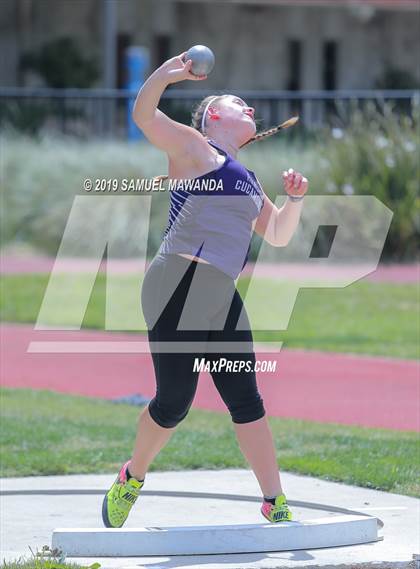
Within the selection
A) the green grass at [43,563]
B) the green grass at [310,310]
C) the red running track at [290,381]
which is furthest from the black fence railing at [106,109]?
the green grass at [43,563]

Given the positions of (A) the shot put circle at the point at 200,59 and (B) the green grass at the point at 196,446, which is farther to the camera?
(B) the green grass at the point at 196,446

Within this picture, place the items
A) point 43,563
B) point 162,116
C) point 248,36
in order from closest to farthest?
point 43,563 → point 162,116 → point 248,36

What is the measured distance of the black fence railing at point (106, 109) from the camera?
65.5 feet

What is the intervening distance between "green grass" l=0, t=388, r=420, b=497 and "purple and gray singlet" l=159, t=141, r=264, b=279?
197 centimetres

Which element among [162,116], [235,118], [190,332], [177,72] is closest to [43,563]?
[190,332]

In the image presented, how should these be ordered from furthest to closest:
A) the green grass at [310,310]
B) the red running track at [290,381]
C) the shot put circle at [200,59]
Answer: the green grass at [310,310], the red running track at [290,381], the shot put circle at [200,59]

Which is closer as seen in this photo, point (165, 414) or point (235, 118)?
point (165, 414)

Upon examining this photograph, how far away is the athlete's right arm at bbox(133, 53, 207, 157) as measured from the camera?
17.5 feet

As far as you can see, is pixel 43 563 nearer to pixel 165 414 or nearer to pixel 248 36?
pixel 165 414

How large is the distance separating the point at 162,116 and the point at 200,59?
31cm

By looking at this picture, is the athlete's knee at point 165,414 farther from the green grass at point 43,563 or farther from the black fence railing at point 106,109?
the black fence railing at point 106,109

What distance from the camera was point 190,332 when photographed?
5594 mm

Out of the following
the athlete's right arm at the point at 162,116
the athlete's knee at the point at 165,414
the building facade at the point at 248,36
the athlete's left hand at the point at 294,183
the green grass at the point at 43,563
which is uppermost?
the building facade at the point at 248,36

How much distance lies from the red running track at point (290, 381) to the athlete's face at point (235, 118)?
3.57 meters
